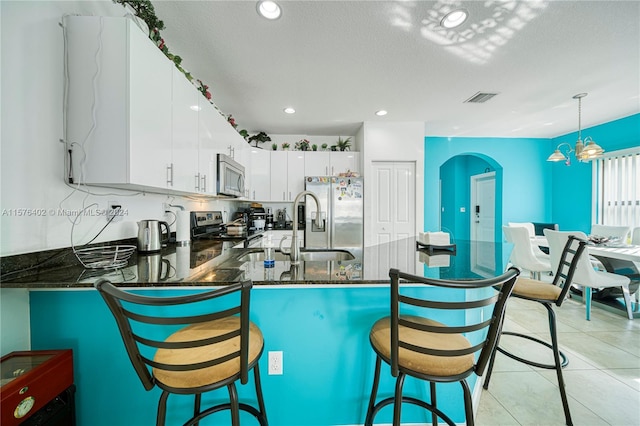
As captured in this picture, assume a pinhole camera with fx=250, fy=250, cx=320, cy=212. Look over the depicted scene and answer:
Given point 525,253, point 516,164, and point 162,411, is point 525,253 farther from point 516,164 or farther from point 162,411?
point 162,411

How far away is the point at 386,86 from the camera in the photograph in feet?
9.13

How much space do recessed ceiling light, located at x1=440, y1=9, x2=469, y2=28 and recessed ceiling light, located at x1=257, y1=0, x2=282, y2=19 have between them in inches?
46.7

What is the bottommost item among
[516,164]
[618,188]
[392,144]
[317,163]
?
[618,188]

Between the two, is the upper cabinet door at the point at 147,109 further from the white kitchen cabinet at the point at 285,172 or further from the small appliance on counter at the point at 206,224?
the white kitchen cabinet at the point at 285,172

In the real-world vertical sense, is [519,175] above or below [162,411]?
above

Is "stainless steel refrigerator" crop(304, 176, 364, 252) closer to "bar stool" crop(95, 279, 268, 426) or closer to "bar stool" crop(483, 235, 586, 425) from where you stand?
"bar stool" crop(483, 235, 586, 425)

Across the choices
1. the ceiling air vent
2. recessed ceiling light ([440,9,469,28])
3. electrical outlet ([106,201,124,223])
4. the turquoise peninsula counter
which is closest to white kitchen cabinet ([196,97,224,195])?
electrical outlet ([106,201,124,223])

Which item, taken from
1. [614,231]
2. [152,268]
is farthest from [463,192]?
[152,268]

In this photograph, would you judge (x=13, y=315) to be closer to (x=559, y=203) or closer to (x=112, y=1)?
(x=112, y=1)

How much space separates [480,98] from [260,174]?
3249 mm

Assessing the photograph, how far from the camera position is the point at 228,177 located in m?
2.65

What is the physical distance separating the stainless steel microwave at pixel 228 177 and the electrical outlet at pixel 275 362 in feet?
5.50

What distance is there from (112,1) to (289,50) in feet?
3.90

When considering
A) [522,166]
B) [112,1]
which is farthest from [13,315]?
[522,166]
